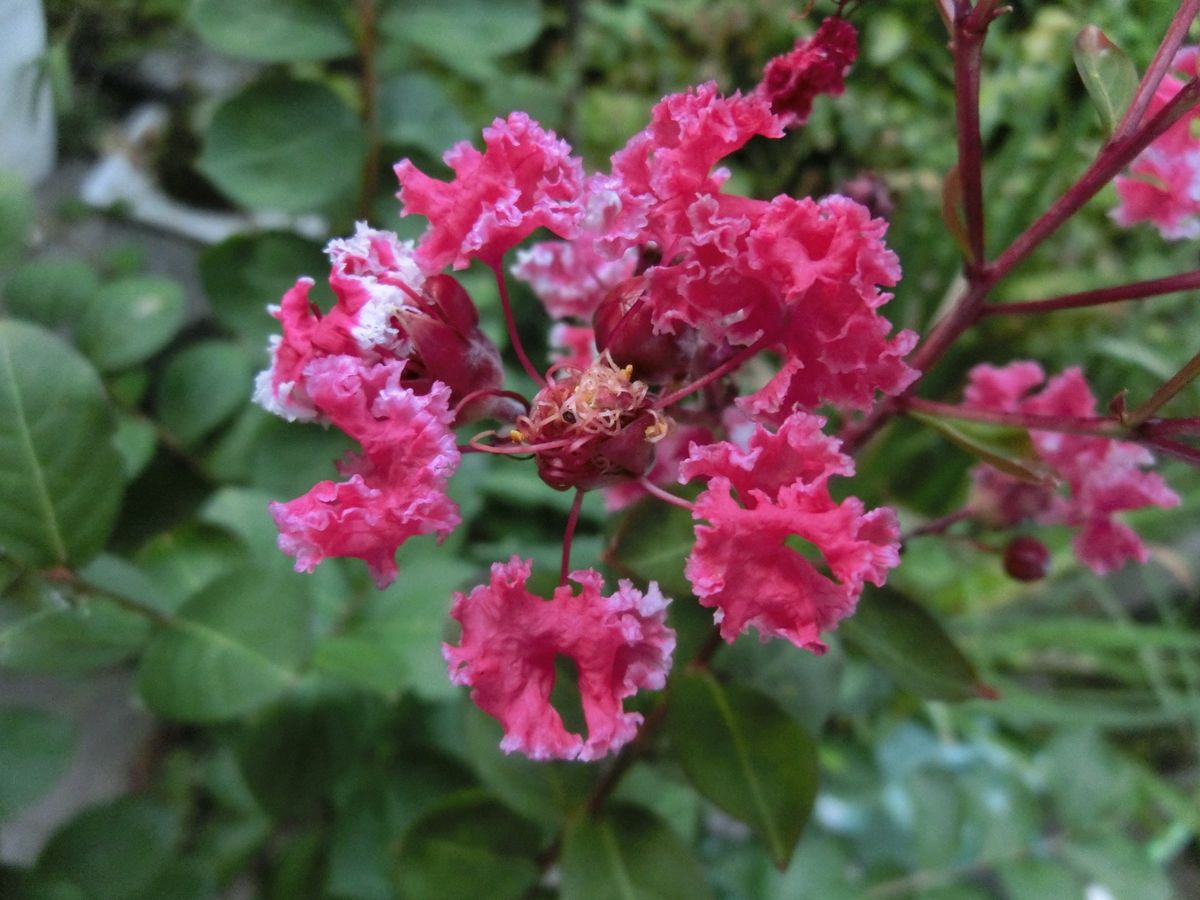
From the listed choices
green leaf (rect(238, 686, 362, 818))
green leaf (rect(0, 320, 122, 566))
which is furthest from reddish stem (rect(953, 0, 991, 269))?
green leaf (rect(238, 686, 362, 818))

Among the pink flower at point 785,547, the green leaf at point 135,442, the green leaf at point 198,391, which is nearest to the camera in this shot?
the pink flower at point 785,547

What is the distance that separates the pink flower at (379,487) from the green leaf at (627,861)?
1.17 feet

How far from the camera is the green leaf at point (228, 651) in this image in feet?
2.23

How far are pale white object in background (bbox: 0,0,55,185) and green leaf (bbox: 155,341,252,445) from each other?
248mm

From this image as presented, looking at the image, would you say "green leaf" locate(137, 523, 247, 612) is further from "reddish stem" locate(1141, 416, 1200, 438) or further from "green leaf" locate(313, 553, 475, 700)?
"reddish stem" locate(1141, 416, 1200, 438)

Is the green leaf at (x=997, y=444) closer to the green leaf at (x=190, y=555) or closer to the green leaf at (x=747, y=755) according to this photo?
the green leaf at (x=747, y=755)

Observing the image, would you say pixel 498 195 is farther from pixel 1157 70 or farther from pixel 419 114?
pixel 419 114

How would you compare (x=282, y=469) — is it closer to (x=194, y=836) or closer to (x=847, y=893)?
(x=194, y=836)

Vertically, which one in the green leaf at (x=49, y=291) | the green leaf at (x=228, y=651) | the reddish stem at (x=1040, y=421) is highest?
the reddish stem at (x=1040, y=421)

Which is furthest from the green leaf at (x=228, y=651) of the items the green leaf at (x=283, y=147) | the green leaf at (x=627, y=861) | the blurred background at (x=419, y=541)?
the green leaf at (x=283, y=147)

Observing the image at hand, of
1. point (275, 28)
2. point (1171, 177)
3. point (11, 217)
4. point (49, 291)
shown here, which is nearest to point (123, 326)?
point (49, 291)

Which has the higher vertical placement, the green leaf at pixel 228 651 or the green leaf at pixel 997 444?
the green leaf at pixel 997 444

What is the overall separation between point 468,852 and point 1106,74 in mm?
713

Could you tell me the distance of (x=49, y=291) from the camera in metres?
0.95
